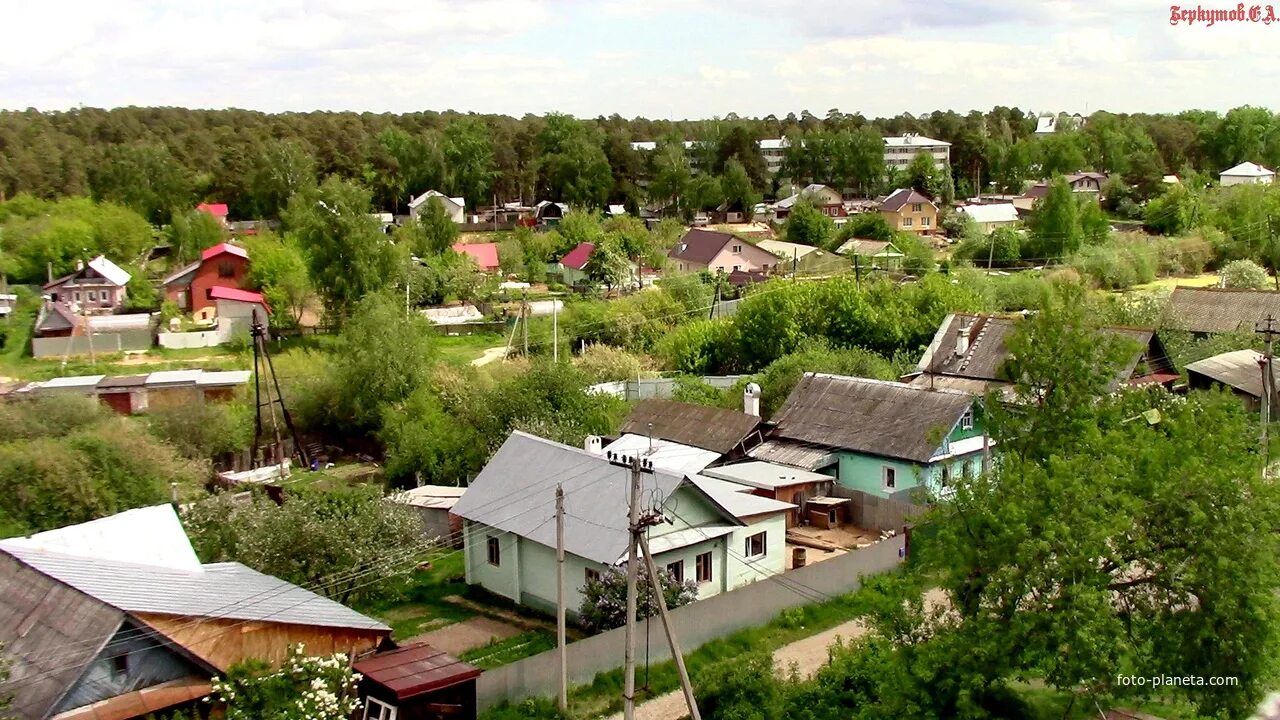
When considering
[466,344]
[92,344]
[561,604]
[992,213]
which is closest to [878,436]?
[561,604]

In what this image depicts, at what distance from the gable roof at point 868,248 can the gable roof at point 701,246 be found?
543 cm

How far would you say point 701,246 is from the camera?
5172cm

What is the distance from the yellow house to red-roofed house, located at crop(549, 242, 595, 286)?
18.7 meters

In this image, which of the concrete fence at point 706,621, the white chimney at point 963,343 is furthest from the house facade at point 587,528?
the white chimney at point 963,343

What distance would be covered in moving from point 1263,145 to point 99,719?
8173 cm

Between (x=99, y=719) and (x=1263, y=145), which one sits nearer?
(x=99, y=719)

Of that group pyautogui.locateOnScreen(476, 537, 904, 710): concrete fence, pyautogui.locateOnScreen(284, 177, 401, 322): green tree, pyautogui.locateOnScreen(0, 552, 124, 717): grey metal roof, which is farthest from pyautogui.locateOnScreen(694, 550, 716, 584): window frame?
pyautogui.locateOnScreen(284, 177, 401, 322): green tree

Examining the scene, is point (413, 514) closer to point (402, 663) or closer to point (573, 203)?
point (402, 663)

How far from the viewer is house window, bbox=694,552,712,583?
55.0ft

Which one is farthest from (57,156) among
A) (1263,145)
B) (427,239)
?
(1263,145)

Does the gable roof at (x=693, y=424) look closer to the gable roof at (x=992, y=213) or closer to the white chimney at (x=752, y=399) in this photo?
the white chimney at (x=752, y=399)

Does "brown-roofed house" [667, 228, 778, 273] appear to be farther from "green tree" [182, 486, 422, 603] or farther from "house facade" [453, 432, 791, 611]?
"green tree" [182, 486, 422, 603]

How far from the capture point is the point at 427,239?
5141 centimetres

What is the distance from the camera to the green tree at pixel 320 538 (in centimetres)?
1605
